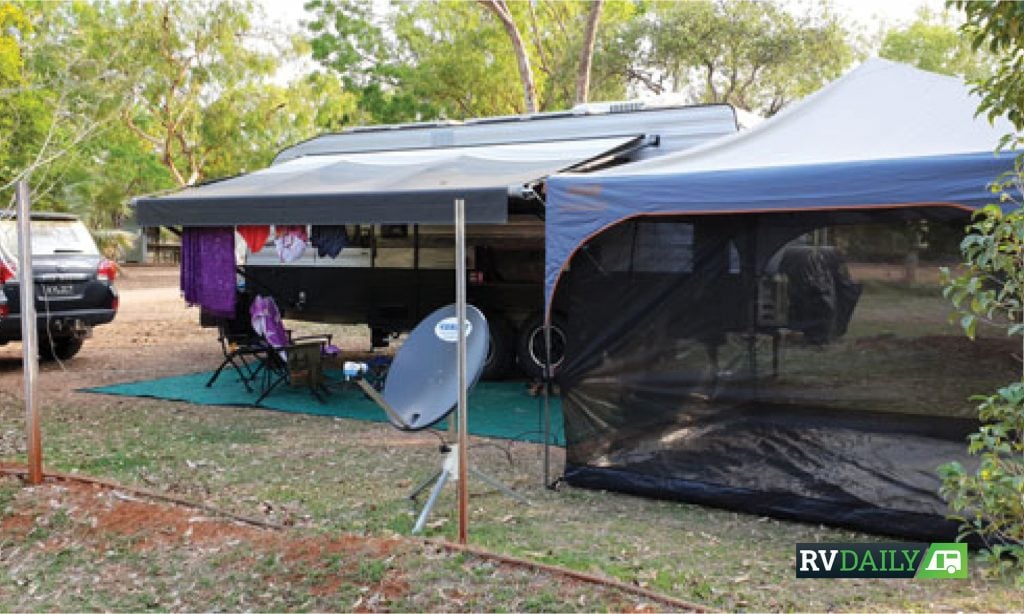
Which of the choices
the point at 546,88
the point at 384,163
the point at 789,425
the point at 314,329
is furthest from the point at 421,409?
the point at 546,88

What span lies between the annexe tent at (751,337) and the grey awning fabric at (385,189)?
107cm

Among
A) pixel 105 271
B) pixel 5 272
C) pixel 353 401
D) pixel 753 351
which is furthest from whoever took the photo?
pixel 105 271

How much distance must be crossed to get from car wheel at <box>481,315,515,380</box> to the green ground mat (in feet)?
0.55

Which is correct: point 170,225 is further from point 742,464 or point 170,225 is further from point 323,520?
point 742,464

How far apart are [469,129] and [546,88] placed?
1601cm

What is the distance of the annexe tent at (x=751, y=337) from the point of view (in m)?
Result: 5.34

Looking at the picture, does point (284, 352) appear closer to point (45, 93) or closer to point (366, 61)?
point (45, 93)

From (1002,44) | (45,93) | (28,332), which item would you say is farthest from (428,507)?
(45,93)

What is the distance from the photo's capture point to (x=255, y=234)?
8.19 meters

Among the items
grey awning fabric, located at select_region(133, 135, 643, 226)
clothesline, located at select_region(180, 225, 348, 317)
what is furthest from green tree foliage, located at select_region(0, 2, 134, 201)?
grey awning fabric, located at select_region(133, 135, 643, 226)

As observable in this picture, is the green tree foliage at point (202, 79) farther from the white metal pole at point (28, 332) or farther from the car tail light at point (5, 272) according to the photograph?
the white metal pole at point (28, 332)

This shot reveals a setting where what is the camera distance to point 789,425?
575 cm

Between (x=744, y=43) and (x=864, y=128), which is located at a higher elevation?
(x=744, y=43)

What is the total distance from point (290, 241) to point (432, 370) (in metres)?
3.55
